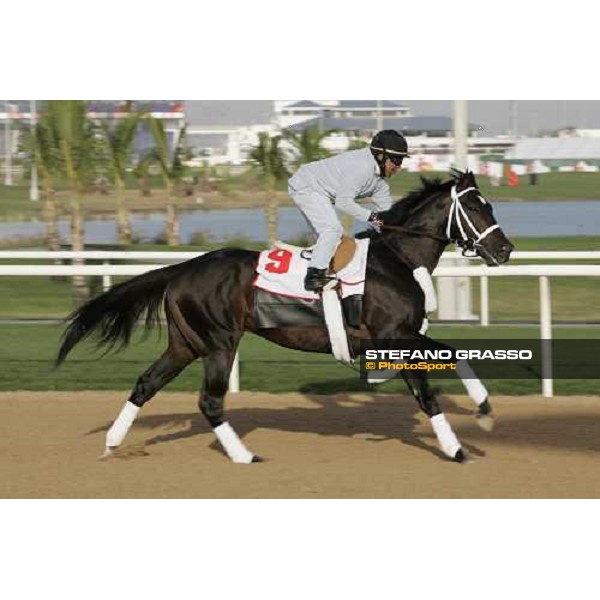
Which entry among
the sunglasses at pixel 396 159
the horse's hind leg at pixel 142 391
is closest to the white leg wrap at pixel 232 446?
the horse's hind leg at pixel 142 391

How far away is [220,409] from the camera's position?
610cm

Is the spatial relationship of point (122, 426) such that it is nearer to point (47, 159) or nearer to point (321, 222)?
point (321, 222)

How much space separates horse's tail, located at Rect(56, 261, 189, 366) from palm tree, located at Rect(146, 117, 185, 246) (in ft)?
37.3

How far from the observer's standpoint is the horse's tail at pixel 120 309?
651 centimetres

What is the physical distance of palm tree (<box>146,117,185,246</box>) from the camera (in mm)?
17953

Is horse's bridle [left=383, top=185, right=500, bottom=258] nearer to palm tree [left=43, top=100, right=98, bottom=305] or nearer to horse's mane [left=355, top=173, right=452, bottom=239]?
horse's mane [left=355, top=173, right=452, bottom=239]

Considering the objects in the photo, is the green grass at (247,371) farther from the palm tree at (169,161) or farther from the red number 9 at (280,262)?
the palm tree at (169,161)

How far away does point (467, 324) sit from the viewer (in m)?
11.4

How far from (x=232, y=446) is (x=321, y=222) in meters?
1.21

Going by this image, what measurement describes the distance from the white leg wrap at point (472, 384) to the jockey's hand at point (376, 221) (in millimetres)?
837

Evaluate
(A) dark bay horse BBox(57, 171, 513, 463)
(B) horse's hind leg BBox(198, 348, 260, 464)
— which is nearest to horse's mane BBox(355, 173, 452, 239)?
(A) dark bay horse BBox(57, 171, 513, 463)

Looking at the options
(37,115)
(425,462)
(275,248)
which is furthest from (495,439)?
(37,115)

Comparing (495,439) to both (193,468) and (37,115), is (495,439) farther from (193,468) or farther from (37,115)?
(37,115)

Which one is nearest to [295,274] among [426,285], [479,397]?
[426,285]
